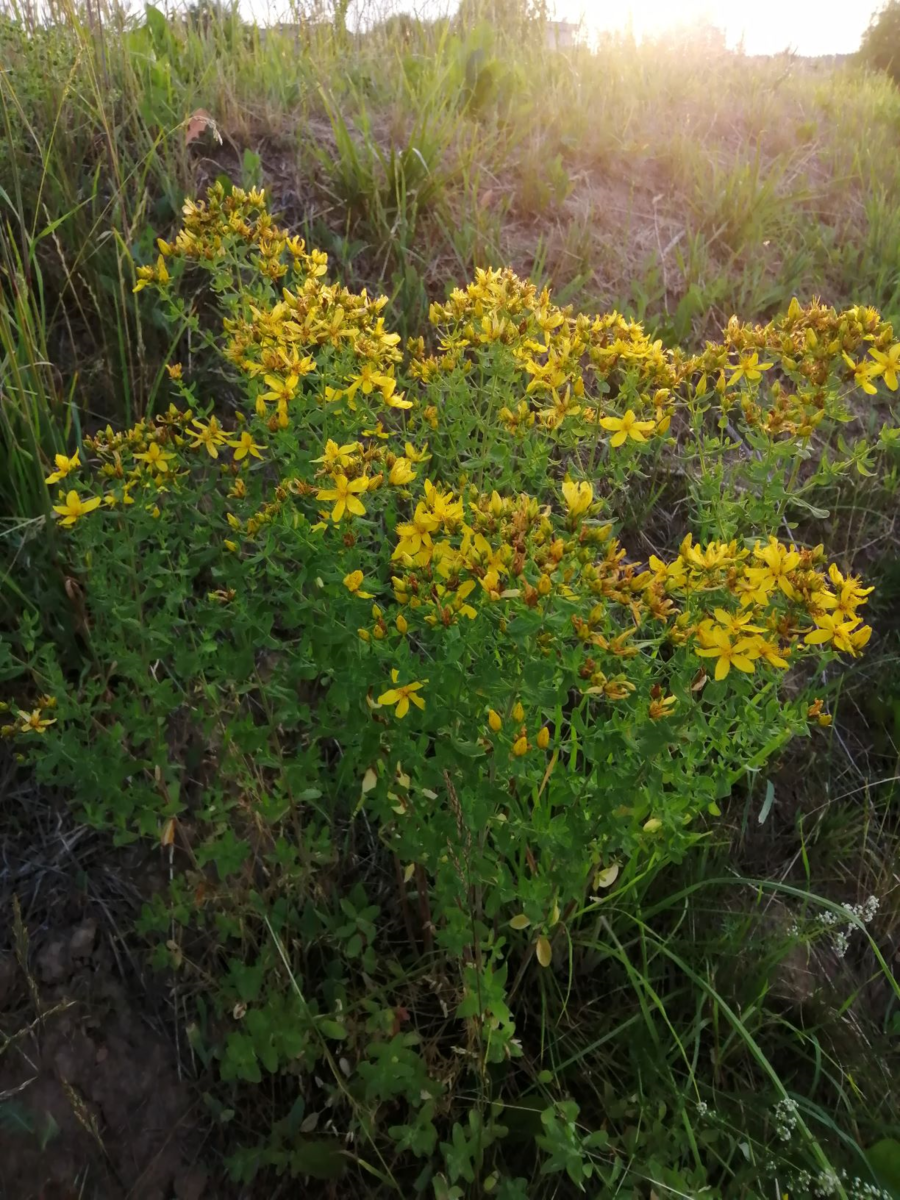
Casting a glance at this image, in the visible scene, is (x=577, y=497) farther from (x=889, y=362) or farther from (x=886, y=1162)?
(x=886, y=1162)

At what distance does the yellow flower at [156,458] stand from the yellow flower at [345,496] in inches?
16.4

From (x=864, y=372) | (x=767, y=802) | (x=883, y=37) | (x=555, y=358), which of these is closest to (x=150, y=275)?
(x=555, y=358)

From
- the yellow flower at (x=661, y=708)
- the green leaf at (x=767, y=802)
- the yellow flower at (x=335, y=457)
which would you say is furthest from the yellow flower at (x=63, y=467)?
the green leaf at (x=767, y=802)

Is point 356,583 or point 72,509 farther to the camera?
point 72,509

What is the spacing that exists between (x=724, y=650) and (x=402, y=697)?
50 centimetres

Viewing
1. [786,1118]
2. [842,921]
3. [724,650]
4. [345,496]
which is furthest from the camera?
[842,921]

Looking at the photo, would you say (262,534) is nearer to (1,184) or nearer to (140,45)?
(1,184)

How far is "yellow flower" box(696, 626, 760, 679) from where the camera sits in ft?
4.05

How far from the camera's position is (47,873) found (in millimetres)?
1728

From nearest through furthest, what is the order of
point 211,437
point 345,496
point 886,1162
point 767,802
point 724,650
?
1. point 724,650
2. point 345,496
3. point 886,1162
4. point 211,437
5. point 767,802

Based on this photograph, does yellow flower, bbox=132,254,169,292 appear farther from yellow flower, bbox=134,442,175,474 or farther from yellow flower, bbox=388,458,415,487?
yellow flower, bbox=388,458,415,487

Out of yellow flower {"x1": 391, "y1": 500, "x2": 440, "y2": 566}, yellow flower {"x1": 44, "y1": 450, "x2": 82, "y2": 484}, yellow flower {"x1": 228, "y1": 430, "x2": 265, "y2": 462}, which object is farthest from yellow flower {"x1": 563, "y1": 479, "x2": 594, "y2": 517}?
yellow flower {"x1": 44, "y1": 450, "x2": 82, "y2": 484}

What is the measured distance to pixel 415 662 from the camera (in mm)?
1391

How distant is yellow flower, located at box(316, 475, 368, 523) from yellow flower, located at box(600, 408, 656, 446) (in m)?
0.51
